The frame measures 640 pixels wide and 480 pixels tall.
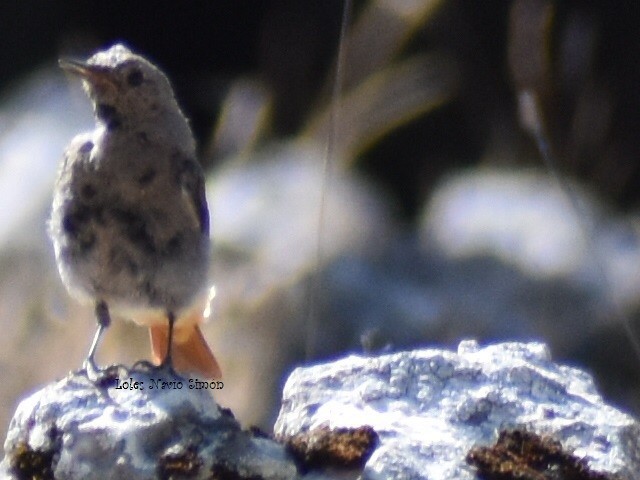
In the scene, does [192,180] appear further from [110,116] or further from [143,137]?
[110,116]

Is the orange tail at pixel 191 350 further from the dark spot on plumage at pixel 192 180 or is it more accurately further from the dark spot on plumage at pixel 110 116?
the dark spot on plumage at pixel 110 116

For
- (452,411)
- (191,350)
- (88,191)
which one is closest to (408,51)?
(191,350)

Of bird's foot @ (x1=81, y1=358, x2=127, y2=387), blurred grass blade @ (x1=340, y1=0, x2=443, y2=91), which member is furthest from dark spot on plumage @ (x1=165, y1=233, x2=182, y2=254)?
blurred grass blade @ (x1=340, y1=0, x2=443, y2=91)

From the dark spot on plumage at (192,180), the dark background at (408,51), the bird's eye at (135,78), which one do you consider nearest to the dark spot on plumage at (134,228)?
the dark spot on plumage at (192,180)

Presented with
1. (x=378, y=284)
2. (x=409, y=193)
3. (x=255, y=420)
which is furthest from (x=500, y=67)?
(x=255, y=420)

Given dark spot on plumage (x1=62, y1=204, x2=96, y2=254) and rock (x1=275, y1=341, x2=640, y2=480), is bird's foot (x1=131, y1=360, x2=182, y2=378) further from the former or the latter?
dark spot on plumage (x1=62, y1=204, x2=96, y2=254)

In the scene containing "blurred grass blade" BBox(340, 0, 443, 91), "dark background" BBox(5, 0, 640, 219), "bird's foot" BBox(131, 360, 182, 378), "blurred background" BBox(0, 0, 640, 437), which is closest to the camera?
"bird's foot" BBox(131, 360, 182, 378)
